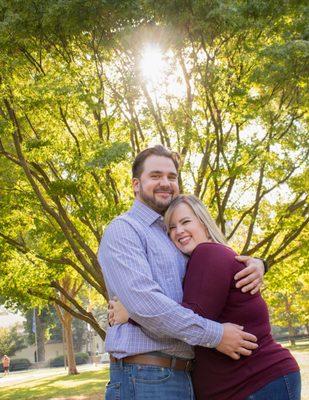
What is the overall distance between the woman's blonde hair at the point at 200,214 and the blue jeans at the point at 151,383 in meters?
0.76

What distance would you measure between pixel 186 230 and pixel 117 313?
0.61 metres

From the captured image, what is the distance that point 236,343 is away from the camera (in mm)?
2611

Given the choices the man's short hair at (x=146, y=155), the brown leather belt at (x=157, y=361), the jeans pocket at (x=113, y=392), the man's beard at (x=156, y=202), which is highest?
the man's short hair at (x=146, y=155)

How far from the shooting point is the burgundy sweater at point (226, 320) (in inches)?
103

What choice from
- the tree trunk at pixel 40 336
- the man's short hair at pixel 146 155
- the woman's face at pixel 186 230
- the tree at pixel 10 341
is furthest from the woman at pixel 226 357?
the tree at pixel 10 341

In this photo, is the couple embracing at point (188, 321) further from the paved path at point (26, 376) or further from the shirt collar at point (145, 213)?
the paved path at point (26, 376)

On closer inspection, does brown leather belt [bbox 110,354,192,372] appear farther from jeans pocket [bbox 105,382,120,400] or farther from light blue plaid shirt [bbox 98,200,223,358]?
jeans pocket [bbox 105,382,120,400]

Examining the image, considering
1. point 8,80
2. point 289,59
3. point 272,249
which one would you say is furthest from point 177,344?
point 272,249

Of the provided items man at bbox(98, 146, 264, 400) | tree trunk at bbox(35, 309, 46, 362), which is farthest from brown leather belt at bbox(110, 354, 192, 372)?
tree trunk at bbox(35, 309, 46, 362)

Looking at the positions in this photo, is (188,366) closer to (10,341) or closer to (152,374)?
(152,374)

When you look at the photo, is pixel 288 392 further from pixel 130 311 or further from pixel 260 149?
pixel 260 149

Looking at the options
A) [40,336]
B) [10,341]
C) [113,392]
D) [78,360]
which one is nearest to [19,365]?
[40,336]

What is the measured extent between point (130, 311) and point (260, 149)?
8518 mm

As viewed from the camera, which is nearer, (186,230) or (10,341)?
(186,230)
